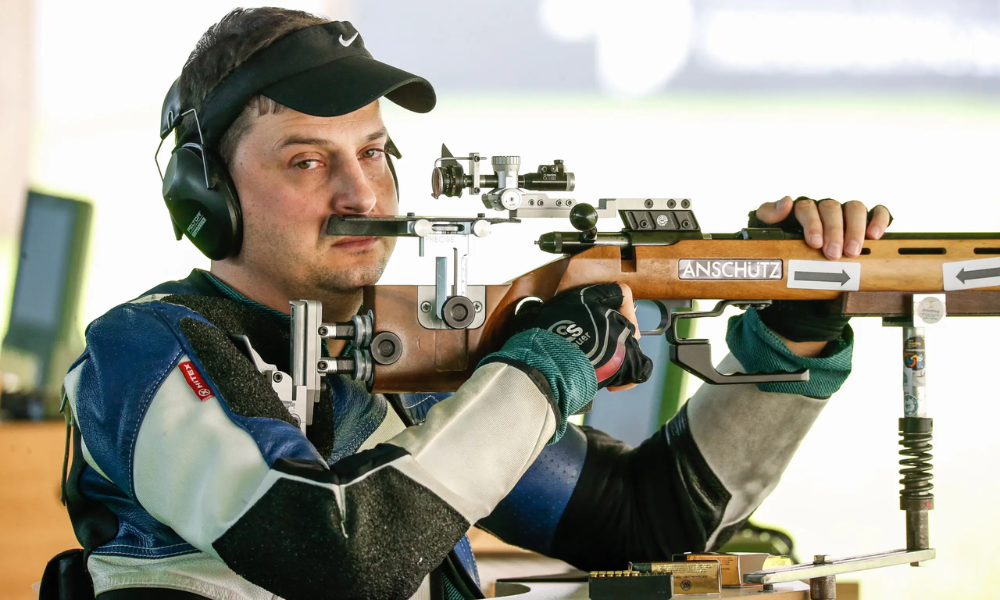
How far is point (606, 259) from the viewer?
165cm

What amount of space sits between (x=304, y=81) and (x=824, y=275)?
3.06 feet

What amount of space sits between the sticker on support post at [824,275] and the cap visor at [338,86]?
0.72m

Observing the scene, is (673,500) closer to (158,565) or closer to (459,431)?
(459,431)

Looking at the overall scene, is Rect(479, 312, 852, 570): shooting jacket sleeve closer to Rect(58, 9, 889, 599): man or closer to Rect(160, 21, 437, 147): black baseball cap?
Rect(58, 9, 889, 599): man

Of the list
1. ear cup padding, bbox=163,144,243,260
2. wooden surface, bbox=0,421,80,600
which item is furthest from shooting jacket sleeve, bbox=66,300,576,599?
wooden surface, bbox=0,421,80,600

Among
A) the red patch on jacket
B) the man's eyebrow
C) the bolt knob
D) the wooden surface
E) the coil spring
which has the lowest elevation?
the wooden surface

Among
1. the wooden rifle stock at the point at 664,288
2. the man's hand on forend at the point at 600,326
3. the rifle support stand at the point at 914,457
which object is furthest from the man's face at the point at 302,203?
the rifle support stand at the point at 914,457

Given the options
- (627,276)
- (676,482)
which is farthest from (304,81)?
(676,482)

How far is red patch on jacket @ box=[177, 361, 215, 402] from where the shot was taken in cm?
134

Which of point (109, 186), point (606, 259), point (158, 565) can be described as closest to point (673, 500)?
point (606, 259)

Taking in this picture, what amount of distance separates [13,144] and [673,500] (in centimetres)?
209

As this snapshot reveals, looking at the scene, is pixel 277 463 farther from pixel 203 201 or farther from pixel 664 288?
pixel 664 288

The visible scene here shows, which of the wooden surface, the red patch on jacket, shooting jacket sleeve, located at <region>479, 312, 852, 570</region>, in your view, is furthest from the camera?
the wooden surface

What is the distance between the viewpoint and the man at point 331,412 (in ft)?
4.07
